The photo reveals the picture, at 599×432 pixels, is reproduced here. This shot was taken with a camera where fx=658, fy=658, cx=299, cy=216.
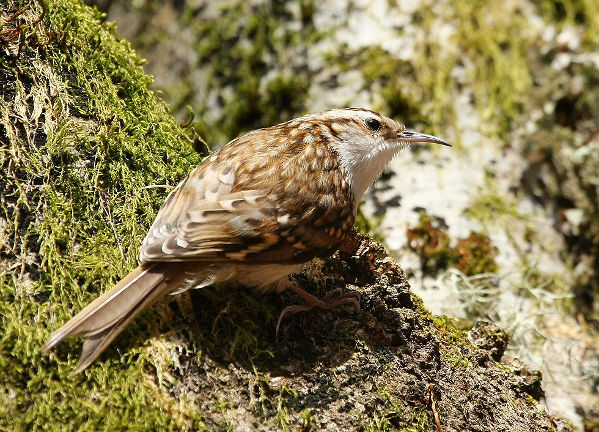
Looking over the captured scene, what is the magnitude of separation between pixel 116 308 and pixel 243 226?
0.55 m

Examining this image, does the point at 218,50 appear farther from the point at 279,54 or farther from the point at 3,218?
the point at 3,218

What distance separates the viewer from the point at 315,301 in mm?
2596

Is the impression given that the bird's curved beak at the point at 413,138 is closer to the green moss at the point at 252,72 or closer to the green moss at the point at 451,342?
the green moss at the point at 451,342

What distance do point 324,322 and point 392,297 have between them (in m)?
0.34

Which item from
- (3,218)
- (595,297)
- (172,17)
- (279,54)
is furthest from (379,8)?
(3,218)

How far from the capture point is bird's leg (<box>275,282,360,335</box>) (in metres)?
2.57

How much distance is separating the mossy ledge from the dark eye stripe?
0.72m

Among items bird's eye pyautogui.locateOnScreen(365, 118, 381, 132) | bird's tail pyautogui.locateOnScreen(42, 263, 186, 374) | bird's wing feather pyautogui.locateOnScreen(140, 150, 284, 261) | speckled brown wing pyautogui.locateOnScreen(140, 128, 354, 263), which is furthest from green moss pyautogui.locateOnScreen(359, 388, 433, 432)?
bird's eye pyautogui.locateOnScreen(365, 118, 381, 132)

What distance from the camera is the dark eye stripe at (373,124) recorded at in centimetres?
328

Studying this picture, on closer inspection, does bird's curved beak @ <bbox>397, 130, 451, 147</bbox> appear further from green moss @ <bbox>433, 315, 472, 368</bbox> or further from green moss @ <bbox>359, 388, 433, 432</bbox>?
green moss @ <bbox>359, 388, 433, 432</bbox>

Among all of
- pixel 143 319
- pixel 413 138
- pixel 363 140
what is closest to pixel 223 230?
pixel 143 319

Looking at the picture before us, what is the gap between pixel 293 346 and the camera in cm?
250

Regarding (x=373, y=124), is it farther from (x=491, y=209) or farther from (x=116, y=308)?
(x=116, y=308)

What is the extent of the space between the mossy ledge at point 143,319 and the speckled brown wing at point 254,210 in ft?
0.66
